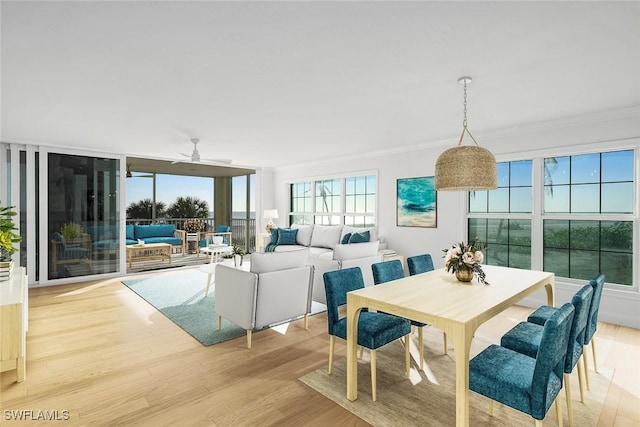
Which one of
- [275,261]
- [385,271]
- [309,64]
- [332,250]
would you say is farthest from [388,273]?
[332,250]

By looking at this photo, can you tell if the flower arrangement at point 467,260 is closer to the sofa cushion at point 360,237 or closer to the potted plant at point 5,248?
the sofa cushion at point 360,237

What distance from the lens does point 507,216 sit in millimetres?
4859

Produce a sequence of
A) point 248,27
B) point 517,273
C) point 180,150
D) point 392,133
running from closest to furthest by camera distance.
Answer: point 248,27 < point 517,273 < point 392,133 < point 180,150

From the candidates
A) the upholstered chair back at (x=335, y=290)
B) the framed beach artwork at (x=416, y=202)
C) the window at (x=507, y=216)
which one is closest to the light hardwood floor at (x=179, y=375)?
the upholstered chair back at (x=335, y=290)

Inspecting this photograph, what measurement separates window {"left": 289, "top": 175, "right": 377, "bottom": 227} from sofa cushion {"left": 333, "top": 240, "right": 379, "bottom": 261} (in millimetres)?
1686

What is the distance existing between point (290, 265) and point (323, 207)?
13.7ft

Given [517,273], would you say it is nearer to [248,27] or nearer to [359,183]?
[248,27]

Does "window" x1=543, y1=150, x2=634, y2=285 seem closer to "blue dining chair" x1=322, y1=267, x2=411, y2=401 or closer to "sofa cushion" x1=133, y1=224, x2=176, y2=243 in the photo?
"blue dining chair" x1=322, y1=267, x2=411, y2=401

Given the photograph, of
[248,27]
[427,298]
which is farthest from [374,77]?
[427,298]

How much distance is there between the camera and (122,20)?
2.00m

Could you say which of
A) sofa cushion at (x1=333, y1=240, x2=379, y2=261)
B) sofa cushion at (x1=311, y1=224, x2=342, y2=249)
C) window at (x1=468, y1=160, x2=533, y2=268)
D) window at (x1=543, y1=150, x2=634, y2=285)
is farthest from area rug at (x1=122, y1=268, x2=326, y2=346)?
window at (x1=543, y1=150, x2=634, y2=285)

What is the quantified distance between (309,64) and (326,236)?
170 inches

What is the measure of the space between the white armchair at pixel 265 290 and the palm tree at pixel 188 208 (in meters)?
8.13

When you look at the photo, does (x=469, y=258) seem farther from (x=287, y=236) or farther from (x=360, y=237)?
(x=287, y=236)
